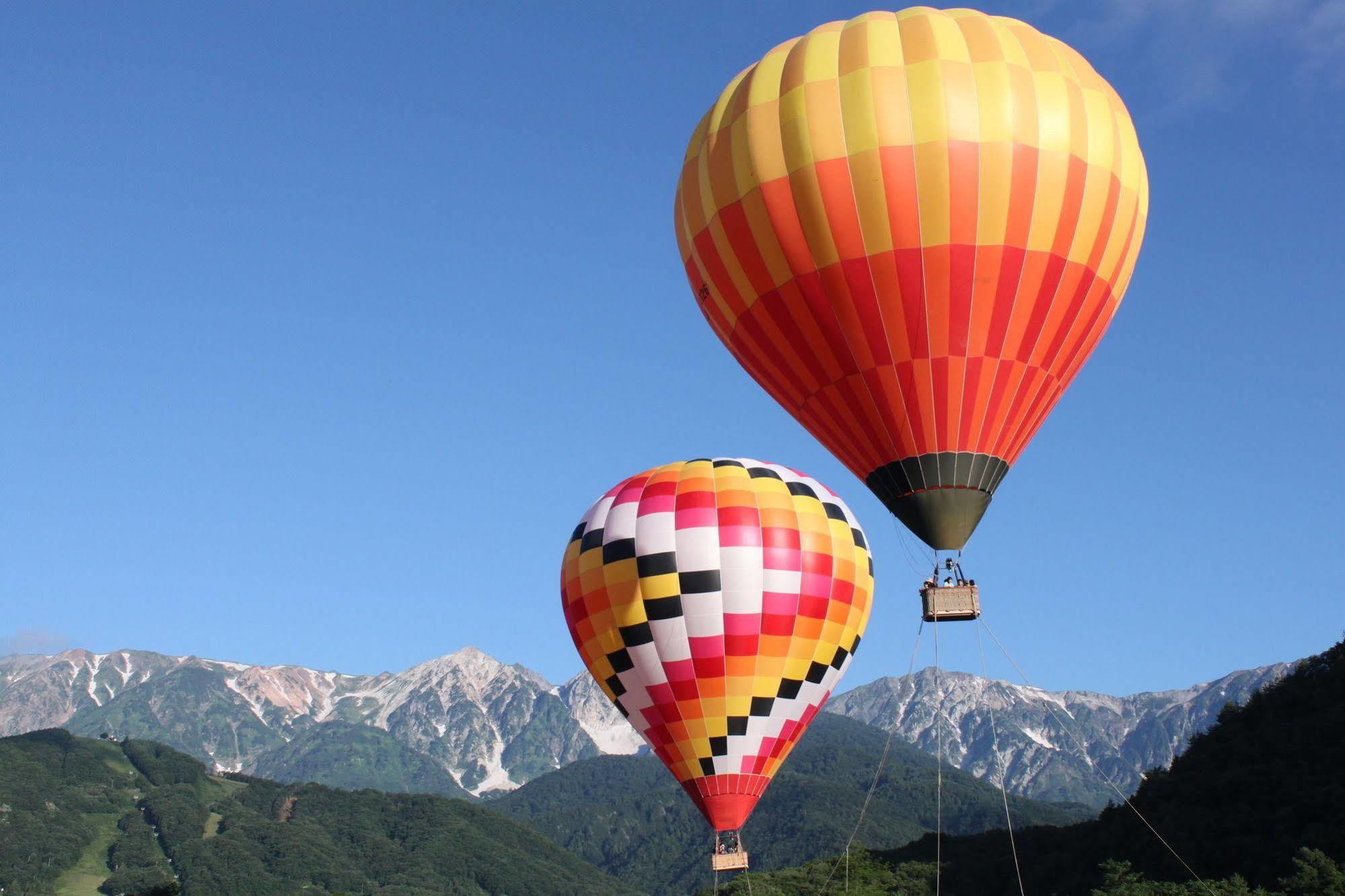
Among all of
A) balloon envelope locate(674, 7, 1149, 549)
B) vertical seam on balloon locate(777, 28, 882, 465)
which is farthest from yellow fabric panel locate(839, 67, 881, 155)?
vertical seam on balloon locate(777, 28, 882, 465)

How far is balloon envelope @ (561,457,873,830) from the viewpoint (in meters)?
31.9

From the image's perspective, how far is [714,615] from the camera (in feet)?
104

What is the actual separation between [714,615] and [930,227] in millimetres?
12830

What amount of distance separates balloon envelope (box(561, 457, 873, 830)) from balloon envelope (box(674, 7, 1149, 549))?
912 centimetres

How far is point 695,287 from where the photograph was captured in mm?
26031

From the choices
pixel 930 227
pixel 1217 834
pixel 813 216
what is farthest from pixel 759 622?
pixel 1217 834

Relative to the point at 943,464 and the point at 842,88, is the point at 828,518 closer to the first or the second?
the point at 943,464

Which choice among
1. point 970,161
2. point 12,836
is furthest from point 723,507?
point 12,836

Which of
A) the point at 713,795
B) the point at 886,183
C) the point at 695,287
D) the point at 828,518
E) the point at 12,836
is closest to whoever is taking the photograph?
the point at 886,183

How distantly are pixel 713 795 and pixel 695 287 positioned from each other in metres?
13.2

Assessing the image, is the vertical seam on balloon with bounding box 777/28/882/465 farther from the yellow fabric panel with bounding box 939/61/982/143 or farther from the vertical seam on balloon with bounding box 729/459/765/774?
the vertical seam on balloon with bounding box 729/459/765/774

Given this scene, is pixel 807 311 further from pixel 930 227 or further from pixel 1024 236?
pixel 1024 236

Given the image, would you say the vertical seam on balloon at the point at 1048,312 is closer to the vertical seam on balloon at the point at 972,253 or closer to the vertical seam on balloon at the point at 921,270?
the vertical seam on balloon at the point at 972,253

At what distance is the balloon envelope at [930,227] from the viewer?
22062 mm
